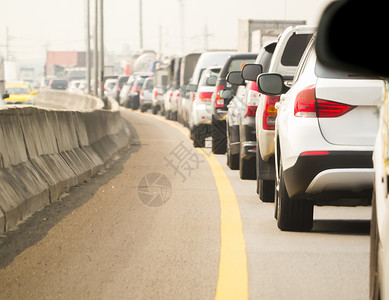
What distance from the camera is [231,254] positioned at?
6898mm

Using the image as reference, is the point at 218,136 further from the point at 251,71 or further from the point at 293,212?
the point at 293,212

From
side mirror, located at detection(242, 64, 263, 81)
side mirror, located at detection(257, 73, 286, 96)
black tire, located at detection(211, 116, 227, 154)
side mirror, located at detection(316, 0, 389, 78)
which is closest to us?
side mirror, located at detection(316, 0, 389, 78)

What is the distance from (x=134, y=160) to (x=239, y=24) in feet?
79.0

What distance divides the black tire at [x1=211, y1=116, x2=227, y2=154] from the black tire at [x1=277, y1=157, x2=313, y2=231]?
10.2 metres

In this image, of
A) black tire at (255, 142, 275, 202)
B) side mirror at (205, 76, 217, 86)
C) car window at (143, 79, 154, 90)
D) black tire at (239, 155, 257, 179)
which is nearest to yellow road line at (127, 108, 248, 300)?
black tire at (255, 142, 275, 202)

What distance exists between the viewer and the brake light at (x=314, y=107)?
7270 mm

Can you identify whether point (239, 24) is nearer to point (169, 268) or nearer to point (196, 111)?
point (196, 111)

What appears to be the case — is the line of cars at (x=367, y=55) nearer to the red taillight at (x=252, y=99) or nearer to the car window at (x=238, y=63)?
the red taillight at (x=252, y=99)

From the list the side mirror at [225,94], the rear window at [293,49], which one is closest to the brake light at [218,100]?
the side mirror at [225,94]

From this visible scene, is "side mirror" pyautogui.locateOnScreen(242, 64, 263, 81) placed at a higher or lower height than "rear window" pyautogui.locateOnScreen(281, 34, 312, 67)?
lower

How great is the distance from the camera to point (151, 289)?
18.2ft

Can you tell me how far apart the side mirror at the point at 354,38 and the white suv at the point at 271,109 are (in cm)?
705

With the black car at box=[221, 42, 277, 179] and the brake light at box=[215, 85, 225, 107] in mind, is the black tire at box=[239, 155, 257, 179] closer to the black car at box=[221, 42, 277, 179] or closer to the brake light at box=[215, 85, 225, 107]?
the black car at box=[221, 42, 277, 179]

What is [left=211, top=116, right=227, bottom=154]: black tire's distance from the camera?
723 inches
